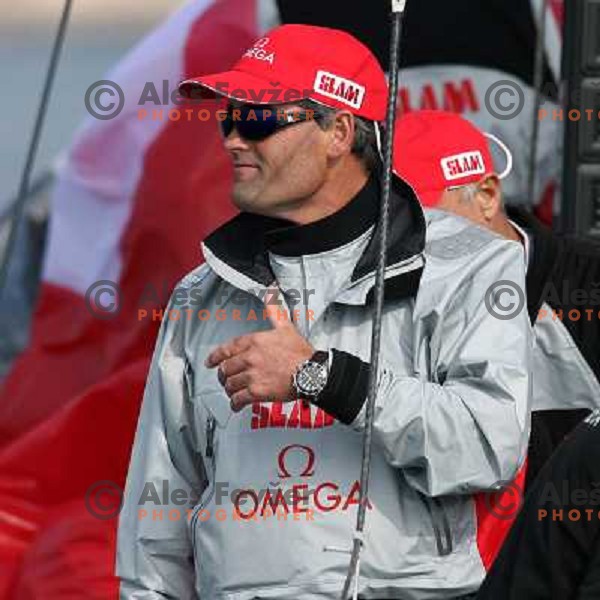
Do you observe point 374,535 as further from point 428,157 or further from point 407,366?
point 428,157

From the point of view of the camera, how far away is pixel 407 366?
3.85m

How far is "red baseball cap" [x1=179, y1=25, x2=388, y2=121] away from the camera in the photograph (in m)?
4.03

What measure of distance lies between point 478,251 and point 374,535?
20.0 inches

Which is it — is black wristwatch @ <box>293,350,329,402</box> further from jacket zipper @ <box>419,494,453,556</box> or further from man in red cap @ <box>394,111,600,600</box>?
man in red cap @ <box>394,111,600,600</box>

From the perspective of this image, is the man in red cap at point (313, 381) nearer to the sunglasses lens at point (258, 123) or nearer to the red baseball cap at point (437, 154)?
the sunglasses lens at point (258, 123)

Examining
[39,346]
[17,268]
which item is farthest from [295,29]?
[17,268]

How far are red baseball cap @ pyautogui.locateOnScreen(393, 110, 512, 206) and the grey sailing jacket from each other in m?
1.15

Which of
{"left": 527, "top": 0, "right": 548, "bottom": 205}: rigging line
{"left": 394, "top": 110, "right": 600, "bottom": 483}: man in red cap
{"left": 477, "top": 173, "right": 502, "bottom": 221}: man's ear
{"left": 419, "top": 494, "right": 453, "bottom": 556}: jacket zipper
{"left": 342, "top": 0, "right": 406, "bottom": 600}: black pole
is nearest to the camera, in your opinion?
{"left": 342, "top": 0, "right": 406, "bottom": 600}: black pole

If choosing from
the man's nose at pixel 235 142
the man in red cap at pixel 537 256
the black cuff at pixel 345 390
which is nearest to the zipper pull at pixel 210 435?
the black cuff at pixel 345 390

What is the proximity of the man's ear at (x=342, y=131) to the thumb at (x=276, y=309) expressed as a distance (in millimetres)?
279

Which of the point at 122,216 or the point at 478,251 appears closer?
the point at 478,251

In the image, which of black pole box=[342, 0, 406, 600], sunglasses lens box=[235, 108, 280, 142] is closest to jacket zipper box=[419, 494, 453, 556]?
black pole box=[342, 0, 406, 600]

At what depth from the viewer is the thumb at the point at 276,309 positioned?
374 cm

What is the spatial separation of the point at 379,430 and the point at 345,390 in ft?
0.27
